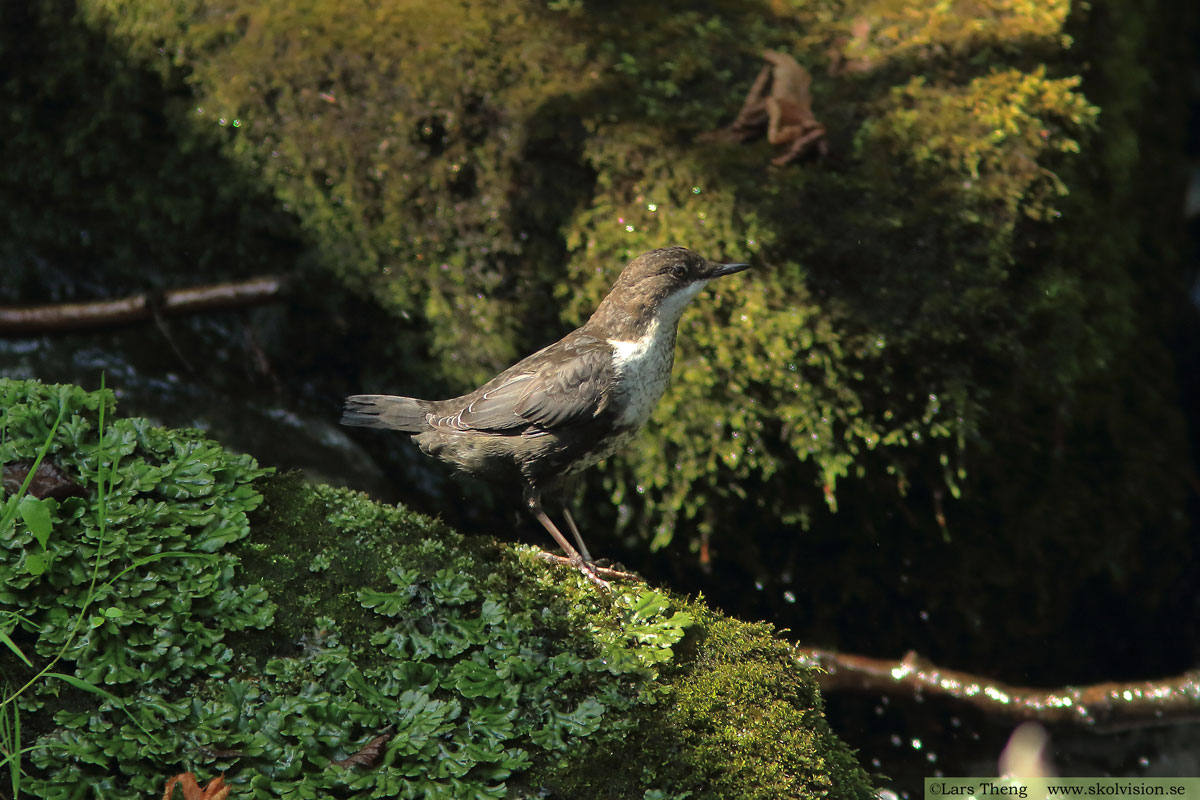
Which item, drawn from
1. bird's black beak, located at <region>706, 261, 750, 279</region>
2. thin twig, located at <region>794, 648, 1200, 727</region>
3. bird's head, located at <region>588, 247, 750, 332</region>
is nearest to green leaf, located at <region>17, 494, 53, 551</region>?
bird's head, located at <region>588, 247, 750, 332</region>

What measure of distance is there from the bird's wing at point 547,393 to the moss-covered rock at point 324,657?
502 mm

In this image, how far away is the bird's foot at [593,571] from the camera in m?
3.62

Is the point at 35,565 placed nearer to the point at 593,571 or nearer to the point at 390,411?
the point at 390,411

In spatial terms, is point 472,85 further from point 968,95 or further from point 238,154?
point 968,95

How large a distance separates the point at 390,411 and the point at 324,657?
120cm

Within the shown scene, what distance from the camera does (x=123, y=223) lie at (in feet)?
20.0

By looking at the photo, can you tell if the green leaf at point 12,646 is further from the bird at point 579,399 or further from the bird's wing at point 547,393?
the bird's wing at point 547,393

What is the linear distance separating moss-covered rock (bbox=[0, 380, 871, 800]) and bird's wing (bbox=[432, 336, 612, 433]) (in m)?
0.50

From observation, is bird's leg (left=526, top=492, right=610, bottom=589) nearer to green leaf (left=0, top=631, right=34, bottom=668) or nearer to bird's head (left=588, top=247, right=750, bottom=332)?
bird's head (left=588, top=247, right=750, bottom=332)

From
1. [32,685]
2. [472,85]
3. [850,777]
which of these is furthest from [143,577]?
[472,85]

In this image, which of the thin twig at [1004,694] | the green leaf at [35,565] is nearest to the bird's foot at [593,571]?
the green leaf at [35,565]

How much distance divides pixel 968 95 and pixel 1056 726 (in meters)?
3.53

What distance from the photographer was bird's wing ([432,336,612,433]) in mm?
3541

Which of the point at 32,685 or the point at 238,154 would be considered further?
the point at 238,154
